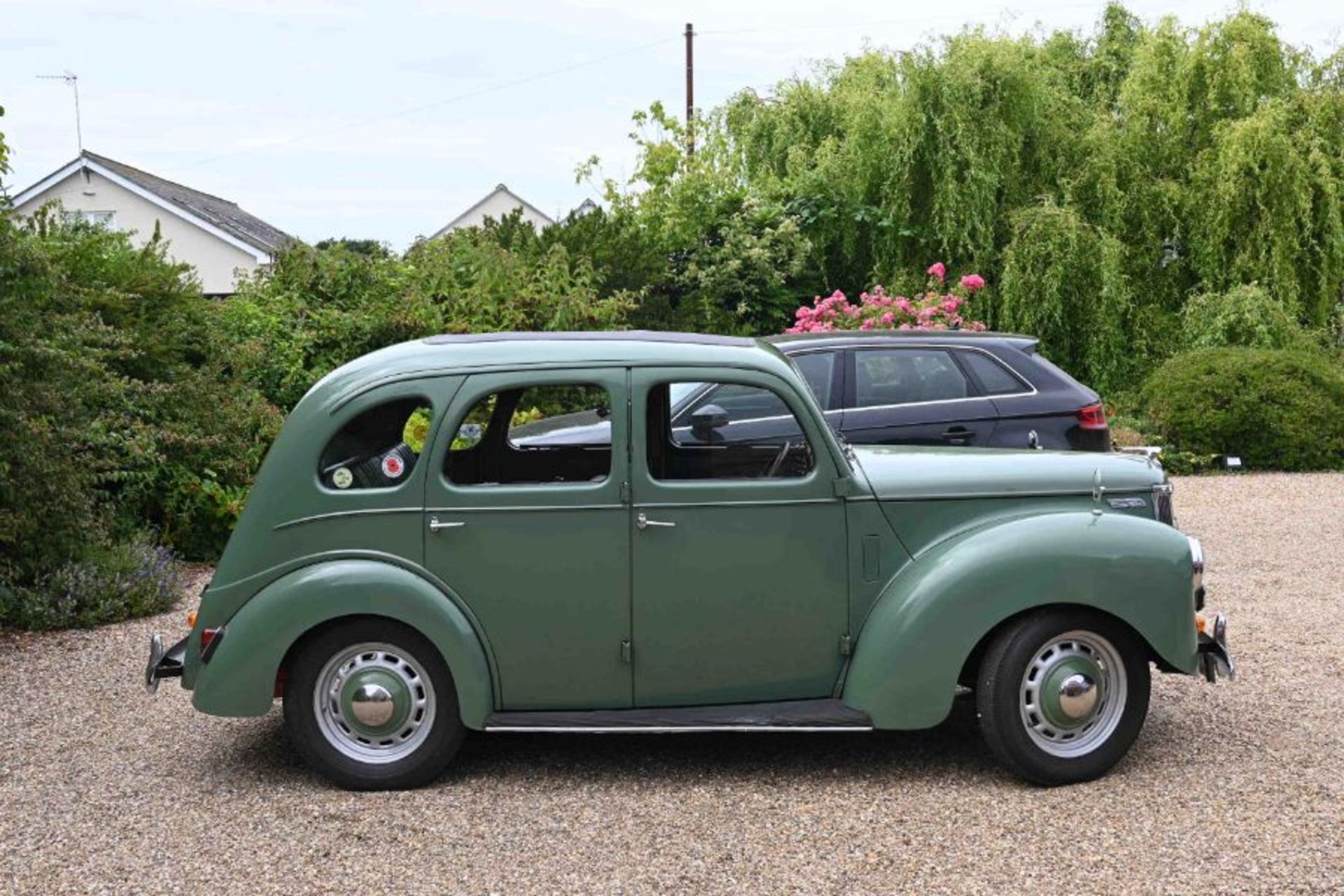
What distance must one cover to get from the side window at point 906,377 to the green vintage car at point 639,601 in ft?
14.5

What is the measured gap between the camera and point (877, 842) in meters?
4.68

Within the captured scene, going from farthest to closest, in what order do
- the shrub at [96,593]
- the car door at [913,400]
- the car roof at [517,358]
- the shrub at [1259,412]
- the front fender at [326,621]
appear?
the shrub at [1259,412]
the car door at [913,400]
the shrub at [96,593]
the car roof at [517,358]
the front fender at [326,621]

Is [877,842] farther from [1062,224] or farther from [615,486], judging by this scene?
[1062,224]

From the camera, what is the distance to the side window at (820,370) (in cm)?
975

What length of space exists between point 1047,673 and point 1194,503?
29.3ft

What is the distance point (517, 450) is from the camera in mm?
5863

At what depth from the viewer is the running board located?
513cm

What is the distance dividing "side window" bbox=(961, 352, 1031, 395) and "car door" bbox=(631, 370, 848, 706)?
4.67 metres

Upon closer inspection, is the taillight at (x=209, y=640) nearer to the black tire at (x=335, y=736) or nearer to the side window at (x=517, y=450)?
the black tire at (x=335, y=736)

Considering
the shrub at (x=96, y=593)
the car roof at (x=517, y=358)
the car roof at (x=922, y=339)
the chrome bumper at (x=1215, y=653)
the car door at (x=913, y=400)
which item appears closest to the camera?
the car roof at (x=517, y=358)

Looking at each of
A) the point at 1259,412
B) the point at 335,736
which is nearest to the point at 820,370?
the point at 335,736

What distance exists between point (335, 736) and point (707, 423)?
1.86 meters

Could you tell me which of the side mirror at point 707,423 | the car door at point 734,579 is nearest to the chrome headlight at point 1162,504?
the car door at point 734,579

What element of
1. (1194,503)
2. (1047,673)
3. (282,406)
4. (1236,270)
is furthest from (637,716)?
(1236,270)
